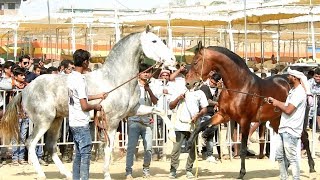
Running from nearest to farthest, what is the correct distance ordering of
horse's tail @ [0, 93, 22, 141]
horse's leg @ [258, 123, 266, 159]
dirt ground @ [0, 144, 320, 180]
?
horse's tail @ [0, 93, 22, 141] → dirt ground @ [0, 144, 320, 180] → horse's leg @ [258, 123, 266, 159]

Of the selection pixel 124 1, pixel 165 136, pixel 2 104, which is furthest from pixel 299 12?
pixel 124 1

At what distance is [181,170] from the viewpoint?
14.1 meters

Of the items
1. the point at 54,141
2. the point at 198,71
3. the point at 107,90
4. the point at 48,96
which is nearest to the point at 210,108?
the point at 198,71

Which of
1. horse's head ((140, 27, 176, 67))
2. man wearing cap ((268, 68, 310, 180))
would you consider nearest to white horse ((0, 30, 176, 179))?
horse's head ((140, 27, 176, 67))

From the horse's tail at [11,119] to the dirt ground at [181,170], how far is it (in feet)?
2.78

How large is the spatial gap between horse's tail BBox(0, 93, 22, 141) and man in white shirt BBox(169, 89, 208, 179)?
2974mm

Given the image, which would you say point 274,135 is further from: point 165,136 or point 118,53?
point 118,53

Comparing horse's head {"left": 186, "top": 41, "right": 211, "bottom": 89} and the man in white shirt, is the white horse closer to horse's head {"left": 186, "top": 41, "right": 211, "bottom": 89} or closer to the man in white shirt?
the man in white shirt

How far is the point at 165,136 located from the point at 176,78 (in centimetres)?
142

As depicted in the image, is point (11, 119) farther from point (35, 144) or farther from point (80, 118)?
point (80, 118)

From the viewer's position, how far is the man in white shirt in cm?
1277

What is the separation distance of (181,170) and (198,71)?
7.82 ft

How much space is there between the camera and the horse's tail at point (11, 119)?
43.0ft

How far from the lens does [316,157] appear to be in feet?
53.6
